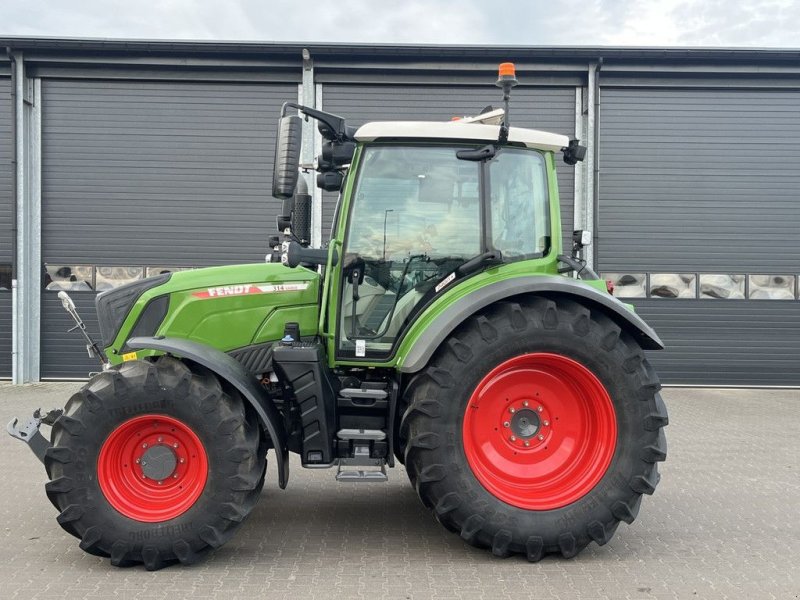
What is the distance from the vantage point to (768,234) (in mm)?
11039

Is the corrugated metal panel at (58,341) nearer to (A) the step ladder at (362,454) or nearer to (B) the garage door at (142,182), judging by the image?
(B) the garage door at (142,182)

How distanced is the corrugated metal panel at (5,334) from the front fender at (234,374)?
840 cm

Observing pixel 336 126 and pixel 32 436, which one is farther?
pixel 336 126

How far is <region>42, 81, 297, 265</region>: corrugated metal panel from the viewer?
428 inches

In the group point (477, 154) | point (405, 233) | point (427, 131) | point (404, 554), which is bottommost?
point (404, 554)

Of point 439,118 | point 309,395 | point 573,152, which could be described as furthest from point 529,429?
point 439,118

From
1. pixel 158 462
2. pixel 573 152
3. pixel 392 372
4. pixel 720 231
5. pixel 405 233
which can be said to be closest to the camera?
pixel 158 462

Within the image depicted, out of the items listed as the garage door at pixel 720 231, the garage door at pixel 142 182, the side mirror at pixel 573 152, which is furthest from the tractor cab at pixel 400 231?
the garage door at pixel 720 231

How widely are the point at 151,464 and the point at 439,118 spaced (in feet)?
28.1

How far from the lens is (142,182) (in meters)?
10.9

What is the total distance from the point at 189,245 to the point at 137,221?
911 millimetres

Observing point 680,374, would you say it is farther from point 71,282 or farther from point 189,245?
point 71,282

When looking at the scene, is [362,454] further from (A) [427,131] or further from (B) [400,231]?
(A) [427,131]

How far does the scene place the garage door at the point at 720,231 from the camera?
1102 cm
